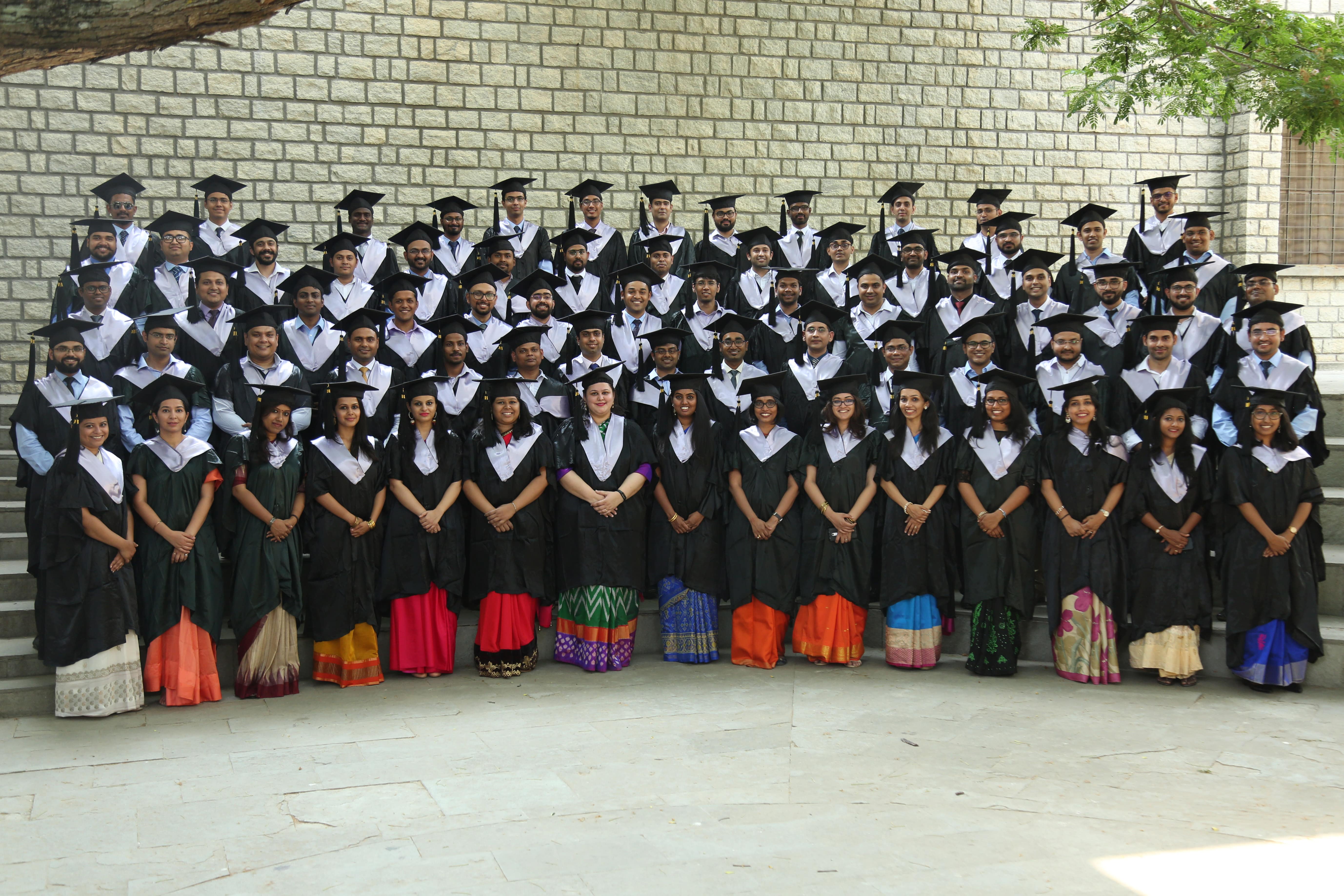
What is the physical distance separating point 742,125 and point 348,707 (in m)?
7.78

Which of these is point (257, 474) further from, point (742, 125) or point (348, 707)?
point (742, 125)

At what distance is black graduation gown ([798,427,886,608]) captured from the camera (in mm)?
6301

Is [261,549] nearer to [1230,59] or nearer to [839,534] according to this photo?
[839,534]

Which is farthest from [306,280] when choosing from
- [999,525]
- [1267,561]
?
[1267,561]

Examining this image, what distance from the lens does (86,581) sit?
208 inches

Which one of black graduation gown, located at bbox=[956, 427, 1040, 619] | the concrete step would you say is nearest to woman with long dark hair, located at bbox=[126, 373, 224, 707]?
the concrete step

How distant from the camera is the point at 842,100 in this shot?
11.7m

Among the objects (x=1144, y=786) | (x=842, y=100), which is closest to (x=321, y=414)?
(x=1144, y=786)

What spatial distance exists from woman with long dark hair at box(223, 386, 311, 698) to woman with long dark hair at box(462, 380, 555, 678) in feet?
3.13

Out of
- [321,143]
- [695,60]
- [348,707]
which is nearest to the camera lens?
[348,707]

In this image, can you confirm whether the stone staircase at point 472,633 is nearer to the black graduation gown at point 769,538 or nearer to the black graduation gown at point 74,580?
the black graduation gown at point 74,580

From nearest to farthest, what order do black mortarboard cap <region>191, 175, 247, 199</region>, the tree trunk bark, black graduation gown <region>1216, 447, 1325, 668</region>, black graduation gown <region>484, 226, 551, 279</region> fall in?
the tree trunk bark, black graduation gown <region>1216, 447, 1325, 668</region>, black mortarboard cap <region>191, 175, 247, 199</region>, black graduation gown <region>484, 226, 551, 279</region>

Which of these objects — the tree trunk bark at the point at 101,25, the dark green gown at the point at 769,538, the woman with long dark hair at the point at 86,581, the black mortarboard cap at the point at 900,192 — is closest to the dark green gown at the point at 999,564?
the dark green gown at the point at 769,538

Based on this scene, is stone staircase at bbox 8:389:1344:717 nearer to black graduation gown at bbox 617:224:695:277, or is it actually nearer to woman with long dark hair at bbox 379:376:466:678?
woman with long dark hair at bbox 379:376:466:678
